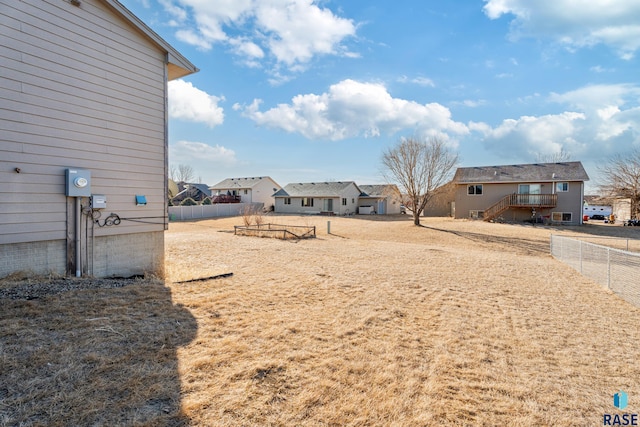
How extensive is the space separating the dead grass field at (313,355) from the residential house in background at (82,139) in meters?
1.67

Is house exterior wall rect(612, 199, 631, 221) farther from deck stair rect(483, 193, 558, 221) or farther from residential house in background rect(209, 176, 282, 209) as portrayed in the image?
residential house in background rect(209, 176, 282, 209)

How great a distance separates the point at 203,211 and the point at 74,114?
26.5 meters

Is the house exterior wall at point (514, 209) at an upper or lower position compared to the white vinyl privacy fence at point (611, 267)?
upper

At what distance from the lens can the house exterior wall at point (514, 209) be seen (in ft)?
84.7

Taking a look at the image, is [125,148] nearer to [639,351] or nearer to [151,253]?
[151,253]

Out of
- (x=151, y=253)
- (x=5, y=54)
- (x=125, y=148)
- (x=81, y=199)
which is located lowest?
(x=151, y=253)

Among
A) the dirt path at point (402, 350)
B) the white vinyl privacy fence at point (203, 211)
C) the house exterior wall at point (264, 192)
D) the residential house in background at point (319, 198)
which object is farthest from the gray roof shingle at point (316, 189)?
the dirt path at point (402, 350)

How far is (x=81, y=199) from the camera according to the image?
6086mm

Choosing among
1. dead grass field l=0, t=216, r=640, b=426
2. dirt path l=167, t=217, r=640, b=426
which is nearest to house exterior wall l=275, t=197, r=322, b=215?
dirt path l=167, t=217, r=640, b=426

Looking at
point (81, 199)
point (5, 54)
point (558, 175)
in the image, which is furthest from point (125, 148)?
point (558, 175)

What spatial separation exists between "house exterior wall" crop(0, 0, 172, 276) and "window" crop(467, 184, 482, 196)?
28163mm

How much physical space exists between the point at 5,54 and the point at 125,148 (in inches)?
88.4

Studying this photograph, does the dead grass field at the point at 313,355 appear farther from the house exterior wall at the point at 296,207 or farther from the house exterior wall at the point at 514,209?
the house exterior wall at the point at 296,207

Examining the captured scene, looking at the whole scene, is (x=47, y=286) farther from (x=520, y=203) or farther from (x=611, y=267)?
(x=520, y=203)
